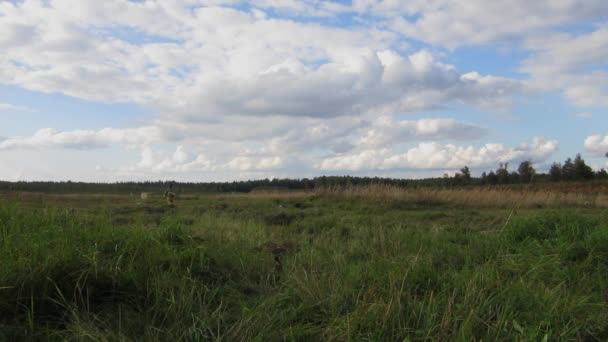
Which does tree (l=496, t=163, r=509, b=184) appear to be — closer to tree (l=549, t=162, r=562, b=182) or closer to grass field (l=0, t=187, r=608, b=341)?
tree (l=549, t=162, r=562, b=182)

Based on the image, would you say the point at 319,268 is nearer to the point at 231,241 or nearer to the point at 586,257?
the point at 231,241

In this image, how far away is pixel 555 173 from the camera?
53188 mm

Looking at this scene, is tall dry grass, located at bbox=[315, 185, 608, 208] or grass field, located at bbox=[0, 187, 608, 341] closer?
grass field, located at bbox=[0, 187, 608, 341]

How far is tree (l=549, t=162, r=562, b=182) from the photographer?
5234cm

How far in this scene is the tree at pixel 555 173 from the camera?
52344 mm

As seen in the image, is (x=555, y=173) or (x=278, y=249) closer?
(x=278, y=249)

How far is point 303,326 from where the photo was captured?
3148mm

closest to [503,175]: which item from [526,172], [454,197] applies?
[526,172]

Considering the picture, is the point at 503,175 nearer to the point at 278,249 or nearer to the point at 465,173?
the point at 465,173

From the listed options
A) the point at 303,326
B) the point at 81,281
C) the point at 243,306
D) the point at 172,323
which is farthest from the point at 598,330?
the point at 81,281

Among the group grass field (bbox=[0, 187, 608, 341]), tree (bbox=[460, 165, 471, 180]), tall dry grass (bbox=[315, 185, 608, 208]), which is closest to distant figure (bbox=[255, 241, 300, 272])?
grass field (bbox=[0, 187, 608, 341])

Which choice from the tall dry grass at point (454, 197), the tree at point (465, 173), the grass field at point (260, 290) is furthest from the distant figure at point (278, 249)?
the tree at point (465, 173)

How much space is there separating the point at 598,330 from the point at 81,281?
143 inches

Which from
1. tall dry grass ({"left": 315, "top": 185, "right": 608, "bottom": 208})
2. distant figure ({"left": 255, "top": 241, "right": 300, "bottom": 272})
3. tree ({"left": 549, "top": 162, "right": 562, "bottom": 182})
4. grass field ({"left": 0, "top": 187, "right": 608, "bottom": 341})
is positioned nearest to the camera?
grass field ({"left": 0, "top": 187, "right": 608, "bottom": 341})
